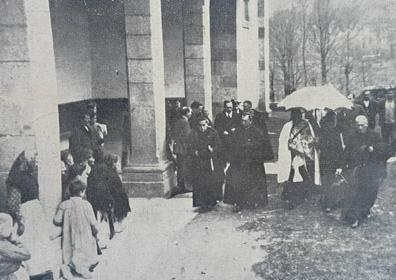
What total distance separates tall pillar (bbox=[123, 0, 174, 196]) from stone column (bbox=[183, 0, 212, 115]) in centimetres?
281

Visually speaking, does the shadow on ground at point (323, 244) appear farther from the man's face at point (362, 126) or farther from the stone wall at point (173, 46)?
the stone wall at point (173, 46)

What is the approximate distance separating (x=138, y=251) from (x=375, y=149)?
3532 mm

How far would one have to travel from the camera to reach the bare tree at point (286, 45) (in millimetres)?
16250

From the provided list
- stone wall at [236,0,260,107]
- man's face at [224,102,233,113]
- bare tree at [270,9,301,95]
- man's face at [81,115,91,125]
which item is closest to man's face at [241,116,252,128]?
man's face at [224,102,233,113]

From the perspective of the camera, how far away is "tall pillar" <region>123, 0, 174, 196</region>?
8.26m

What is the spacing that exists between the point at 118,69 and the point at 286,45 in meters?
7.86

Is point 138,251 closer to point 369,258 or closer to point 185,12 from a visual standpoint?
point 369,258

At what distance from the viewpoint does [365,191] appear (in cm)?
712

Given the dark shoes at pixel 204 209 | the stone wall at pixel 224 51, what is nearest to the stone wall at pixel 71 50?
the stone wall at pixel 224 51

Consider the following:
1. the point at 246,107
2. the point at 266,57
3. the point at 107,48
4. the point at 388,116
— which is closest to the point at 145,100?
the point at 246,107

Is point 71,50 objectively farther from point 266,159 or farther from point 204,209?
point 266,159

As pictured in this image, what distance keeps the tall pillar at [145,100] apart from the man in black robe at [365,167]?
316cm

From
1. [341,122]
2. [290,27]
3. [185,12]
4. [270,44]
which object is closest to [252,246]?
[341,122]

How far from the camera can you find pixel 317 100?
7875 millimetres
